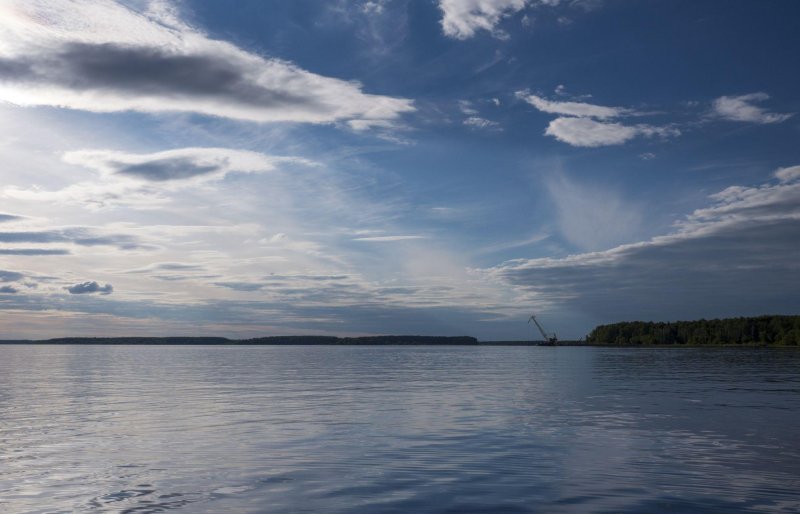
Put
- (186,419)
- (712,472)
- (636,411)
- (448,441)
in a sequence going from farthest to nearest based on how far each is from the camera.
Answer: (636,411)
(186,419)
(448,441)
(712,472)

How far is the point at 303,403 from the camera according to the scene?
4844cm

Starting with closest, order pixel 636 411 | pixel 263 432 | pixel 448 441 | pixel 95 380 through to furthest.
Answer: pixel 448 441
pixel 263 432
pixel 636 411
pixel 95 380

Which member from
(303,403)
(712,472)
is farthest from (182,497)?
(303,403)

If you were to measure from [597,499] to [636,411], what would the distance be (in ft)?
82.9

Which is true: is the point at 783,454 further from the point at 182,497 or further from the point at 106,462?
the point at 106,462

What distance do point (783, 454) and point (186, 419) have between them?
1225 inches

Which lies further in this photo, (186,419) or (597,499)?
(186,419)

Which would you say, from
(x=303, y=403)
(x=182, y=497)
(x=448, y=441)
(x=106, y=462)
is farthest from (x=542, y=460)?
(x=303, y=403)

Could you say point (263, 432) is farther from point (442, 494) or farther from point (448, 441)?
point (442, 494)

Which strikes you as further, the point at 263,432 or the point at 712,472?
the point at 263,432

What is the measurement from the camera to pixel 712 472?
76.9 feet

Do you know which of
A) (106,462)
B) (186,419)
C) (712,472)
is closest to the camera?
(712,472)

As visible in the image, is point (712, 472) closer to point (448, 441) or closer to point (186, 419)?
point (448, 441)

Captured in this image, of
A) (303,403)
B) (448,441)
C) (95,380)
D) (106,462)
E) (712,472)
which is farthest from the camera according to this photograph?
(95,380)
